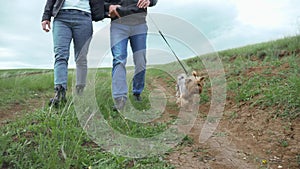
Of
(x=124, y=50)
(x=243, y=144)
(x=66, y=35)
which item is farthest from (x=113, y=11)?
(x=243, y=144)

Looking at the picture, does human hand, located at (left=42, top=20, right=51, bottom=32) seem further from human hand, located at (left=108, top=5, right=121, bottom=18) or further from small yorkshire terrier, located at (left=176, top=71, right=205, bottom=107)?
small yorkshire terrier, located at (left=176, top=71, right=205, bottom=107)

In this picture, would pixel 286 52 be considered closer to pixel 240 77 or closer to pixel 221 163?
pixel 240 77

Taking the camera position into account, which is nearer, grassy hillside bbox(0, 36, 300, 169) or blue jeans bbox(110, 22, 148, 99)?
grassy hillside bbox(0, 36, 300, 169)

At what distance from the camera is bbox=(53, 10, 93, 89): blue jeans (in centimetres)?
337

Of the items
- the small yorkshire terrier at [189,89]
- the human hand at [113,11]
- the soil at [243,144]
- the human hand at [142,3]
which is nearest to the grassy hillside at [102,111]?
the soil at [243,144]

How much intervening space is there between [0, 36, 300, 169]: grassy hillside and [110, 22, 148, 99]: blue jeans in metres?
0.24

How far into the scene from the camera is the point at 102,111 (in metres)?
3.11

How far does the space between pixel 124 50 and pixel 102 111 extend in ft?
2.36

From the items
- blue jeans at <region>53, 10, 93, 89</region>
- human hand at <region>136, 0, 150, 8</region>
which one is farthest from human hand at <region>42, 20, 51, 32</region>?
human hand at <region>136, 0, 150, 8</region>

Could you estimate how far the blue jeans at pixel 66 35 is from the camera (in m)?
3.37

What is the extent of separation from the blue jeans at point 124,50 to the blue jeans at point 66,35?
0.33 m

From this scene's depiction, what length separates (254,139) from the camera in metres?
2.88

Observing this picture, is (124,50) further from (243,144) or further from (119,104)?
(243,144)

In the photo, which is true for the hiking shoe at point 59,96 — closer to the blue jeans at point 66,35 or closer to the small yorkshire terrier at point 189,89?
the blue jeans at point 66,35
